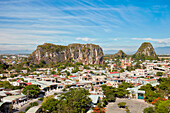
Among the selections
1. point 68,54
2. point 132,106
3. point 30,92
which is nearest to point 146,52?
point 68,54

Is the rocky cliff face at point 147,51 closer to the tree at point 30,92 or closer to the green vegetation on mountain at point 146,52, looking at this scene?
the green vegetation on mountain at point 146,52

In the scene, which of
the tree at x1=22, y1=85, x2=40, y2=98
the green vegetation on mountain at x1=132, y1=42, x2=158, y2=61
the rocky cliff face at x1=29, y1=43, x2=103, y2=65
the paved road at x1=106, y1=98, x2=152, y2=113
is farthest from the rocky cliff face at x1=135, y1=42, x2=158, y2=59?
the tree at x1=22, y1=85, x2=40, y2=98

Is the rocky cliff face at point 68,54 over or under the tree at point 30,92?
over

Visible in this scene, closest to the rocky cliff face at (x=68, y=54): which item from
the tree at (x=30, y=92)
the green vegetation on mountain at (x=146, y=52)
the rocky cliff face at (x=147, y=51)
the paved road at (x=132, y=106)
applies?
the green vegetation on mountain at (x=146, y=52)

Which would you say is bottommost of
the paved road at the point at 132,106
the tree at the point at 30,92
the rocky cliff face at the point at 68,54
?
the paved road at the point at 132,106

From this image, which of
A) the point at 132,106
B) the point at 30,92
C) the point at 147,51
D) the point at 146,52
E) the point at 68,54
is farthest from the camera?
the point at 146,52

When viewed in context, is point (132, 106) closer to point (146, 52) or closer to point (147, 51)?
point (147, 51)

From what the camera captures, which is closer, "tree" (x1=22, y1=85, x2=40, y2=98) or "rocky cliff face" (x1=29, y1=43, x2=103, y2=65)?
"tree" (x1=22, y1=85, x2=40, y2=98)

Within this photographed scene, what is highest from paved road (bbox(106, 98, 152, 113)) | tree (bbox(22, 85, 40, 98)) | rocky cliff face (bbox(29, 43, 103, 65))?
rocky cliff face (bbox(29, 43, 103, 65))

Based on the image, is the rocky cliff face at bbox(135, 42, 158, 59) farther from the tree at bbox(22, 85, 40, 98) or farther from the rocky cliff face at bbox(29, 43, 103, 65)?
the tree at bbox(22, 85, 40, 98)
